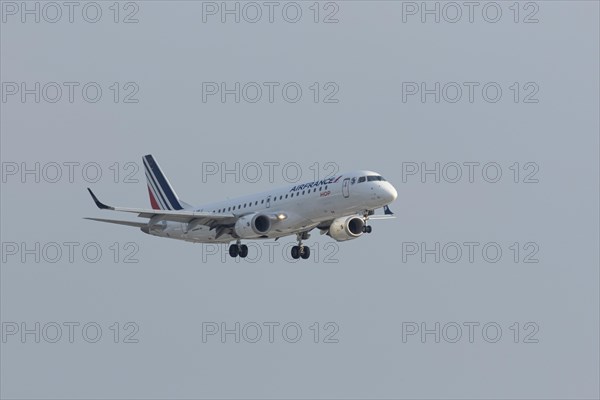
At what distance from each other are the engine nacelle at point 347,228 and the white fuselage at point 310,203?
74cm

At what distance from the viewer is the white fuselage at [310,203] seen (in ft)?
241

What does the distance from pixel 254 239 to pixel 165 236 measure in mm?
6833

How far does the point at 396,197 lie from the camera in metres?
73.3

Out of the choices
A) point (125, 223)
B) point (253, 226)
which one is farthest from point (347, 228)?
point (125, 223)

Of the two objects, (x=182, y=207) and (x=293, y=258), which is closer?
(x=293, y=258)

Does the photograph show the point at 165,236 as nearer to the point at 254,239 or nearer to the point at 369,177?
the point at 254,239

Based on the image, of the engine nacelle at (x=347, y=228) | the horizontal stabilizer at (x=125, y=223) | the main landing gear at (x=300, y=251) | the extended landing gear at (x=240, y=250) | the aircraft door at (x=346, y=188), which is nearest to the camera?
the aircraft door at (x=346, y=188)

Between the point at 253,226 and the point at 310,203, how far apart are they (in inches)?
142

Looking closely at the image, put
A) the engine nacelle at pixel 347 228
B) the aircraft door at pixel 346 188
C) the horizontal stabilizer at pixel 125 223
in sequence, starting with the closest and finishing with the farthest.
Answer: the aircraft door at pixel 346 188
the engine nacelle at pixel 347 228
the horizontal stabilizer at pixel 125 223

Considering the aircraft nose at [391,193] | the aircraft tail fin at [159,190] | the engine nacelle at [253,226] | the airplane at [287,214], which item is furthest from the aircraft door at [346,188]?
the aircraft tail fin at [159,190]

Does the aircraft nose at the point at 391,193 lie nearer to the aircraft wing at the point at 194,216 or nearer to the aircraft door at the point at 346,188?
the aircraft door at the point at 346,188

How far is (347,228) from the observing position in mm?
78062

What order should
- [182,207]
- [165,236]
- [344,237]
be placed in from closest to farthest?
[344,237] < [165,236] < [182,207]

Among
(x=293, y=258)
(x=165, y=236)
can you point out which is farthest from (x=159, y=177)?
(x=293, y=258)
